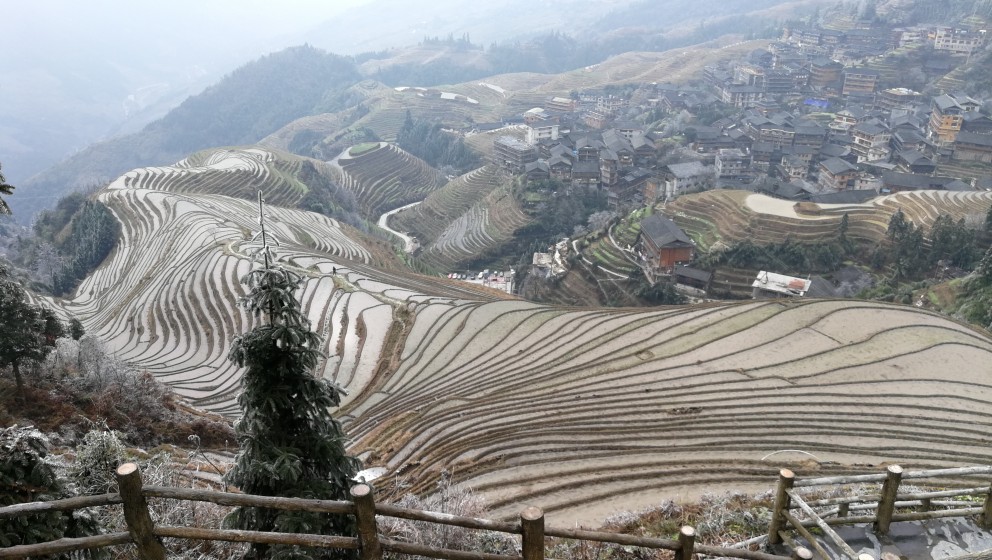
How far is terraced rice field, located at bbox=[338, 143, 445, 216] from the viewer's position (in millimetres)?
72938

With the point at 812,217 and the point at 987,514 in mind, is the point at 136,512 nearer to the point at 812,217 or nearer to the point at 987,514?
the point at 987,514

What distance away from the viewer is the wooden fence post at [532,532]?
3.49 metres

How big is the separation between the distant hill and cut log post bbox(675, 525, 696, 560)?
126885mm

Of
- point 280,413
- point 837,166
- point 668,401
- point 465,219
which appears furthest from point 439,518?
point 465,219

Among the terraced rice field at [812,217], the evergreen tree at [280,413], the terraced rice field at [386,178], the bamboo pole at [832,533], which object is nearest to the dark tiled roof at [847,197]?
the terraced rice field at [812,217]

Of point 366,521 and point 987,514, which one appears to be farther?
point 987,514

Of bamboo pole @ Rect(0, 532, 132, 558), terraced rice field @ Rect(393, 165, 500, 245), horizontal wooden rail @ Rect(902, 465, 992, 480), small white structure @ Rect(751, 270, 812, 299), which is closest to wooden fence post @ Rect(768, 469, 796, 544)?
horizontal wooden rail @ Rect(902, 465, 992, 480)

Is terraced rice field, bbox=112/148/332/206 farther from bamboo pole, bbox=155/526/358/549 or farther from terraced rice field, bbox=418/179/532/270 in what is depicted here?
bamboo pole, bbox=155/526/358/549

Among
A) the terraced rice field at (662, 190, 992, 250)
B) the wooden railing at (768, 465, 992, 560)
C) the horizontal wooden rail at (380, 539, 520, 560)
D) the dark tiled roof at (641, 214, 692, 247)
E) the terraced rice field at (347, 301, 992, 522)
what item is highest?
the horizontal wooden rail at (380, 539, 520, 560)

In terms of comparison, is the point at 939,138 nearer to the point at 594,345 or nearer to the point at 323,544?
the point at 594,345

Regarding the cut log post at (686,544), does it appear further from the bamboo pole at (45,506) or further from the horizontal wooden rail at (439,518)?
the bamboo pole at (45,506)

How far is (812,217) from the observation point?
135 ft

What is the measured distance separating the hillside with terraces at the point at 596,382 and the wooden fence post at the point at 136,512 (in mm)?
7681

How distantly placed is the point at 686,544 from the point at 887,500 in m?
3.19
